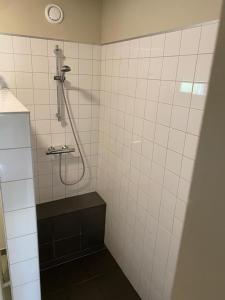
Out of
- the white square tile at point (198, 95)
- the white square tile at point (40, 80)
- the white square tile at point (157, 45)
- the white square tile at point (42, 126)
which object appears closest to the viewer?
the white square tile at point (198, 95)

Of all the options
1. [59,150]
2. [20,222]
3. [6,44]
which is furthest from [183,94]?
[6,44]

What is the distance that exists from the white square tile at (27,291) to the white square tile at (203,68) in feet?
4.54

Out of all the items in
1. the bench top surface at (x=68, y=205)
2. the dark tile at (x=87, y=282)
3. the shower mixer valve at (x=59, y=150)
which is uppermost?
the shower mixer valve at (x=59, y=150)

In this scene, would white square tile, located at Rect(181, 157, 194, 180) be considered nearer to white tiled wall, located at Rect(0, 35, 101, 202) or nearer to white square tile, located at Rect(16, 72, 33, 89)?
white tiled wall, located at Rect(0, 35, 101, 202)

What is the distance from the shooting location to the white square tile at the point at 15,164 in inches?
37.9

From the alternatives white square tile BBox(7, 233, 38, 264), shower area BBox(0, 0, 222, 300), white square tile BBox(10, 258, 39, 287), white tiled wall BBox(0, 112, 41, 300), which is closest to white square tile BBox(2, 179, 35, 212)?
white tiled wall BBox(0, 112, 41, 300)

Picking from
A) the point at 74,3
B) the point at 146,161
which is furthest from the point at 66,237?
the point at 74,3

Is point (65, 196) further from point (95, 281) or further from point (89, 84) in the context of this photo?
point (89, 84)

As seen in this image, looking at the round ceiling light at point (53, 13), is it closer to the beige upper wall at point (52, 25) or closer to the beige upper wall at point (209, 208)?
the beige upper wall at point (52, 25)

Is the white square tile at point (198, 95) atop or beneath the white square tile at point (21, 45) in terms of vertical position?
beneath

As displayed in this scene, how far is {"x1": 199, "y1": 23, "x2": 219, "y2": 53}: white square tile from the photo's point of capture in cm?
106

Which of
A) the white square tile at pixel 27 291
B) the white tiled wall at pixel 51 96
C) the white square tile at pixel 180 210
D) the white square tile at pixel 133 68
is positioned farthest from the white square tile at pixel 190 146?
the white tiled wall at pixel 51 96

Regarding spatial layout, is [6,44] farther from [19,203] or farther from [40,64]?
[19,203]

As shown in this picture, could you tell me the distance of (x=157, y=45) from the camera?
1419mm
